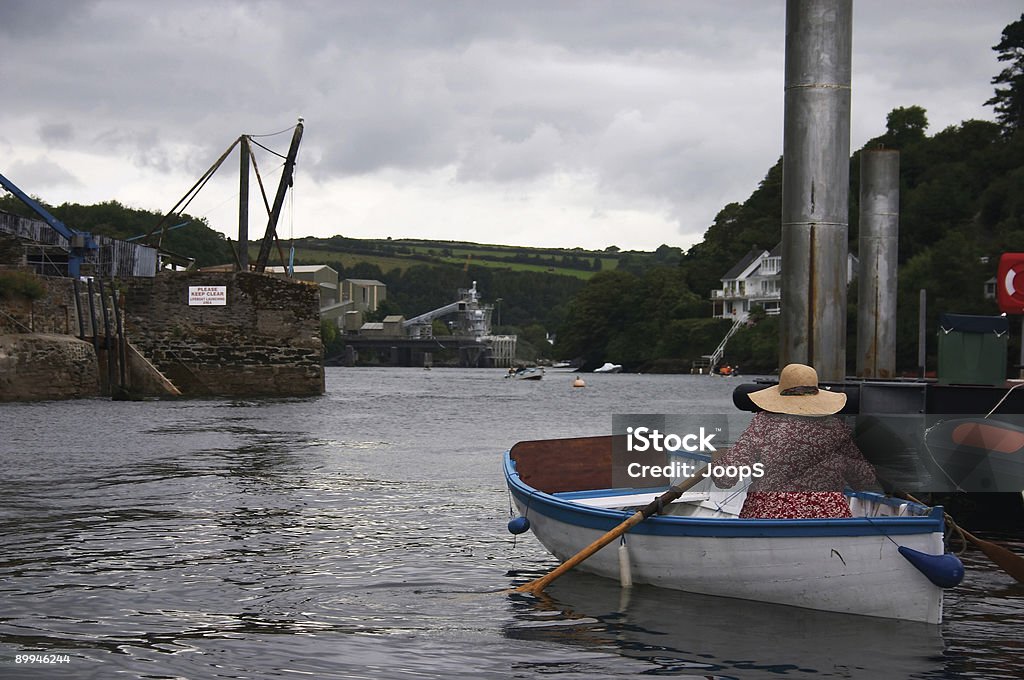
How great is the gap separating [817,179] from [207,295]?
130 feet

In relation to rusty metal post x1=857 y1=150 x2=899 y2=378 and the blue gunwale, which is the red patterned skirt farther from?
rusty metal post x1=857 y1=150 x2=899 y2=378

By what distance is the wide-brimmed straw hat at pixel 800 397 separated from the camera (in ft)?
34.2

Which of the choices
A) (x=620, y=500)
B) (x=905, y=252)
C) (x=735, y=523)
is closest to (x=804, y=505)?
(x=735, y=523)

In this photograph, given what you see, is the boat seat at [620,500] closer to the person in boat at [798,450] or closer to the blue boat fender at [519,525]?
the blue boat fender at [519,525]

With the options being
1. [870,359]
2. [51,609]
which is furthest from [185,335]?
[51,609]

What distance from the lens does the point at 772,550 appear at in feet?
34.5

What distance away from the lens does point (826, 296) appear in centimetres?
1478

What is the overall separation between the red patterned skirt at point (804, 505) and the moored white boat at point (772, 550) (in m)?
0.37

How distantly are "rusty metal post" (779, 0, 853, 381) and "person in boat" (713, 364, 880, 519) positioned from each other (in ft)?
13.8

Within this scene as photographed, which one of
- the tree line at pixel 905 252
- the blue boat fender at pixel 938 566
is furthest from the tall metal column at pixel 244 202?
the blue boat fender at pixel 938 566

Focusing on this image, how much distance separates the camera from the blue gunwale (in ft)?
31.9

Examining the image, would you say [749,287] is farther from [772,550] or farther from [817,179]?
[772,550]

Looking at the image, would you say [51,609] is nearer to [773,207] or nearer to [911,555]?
[911,555]

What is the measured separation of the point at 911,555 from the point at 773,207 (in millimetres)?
152604
